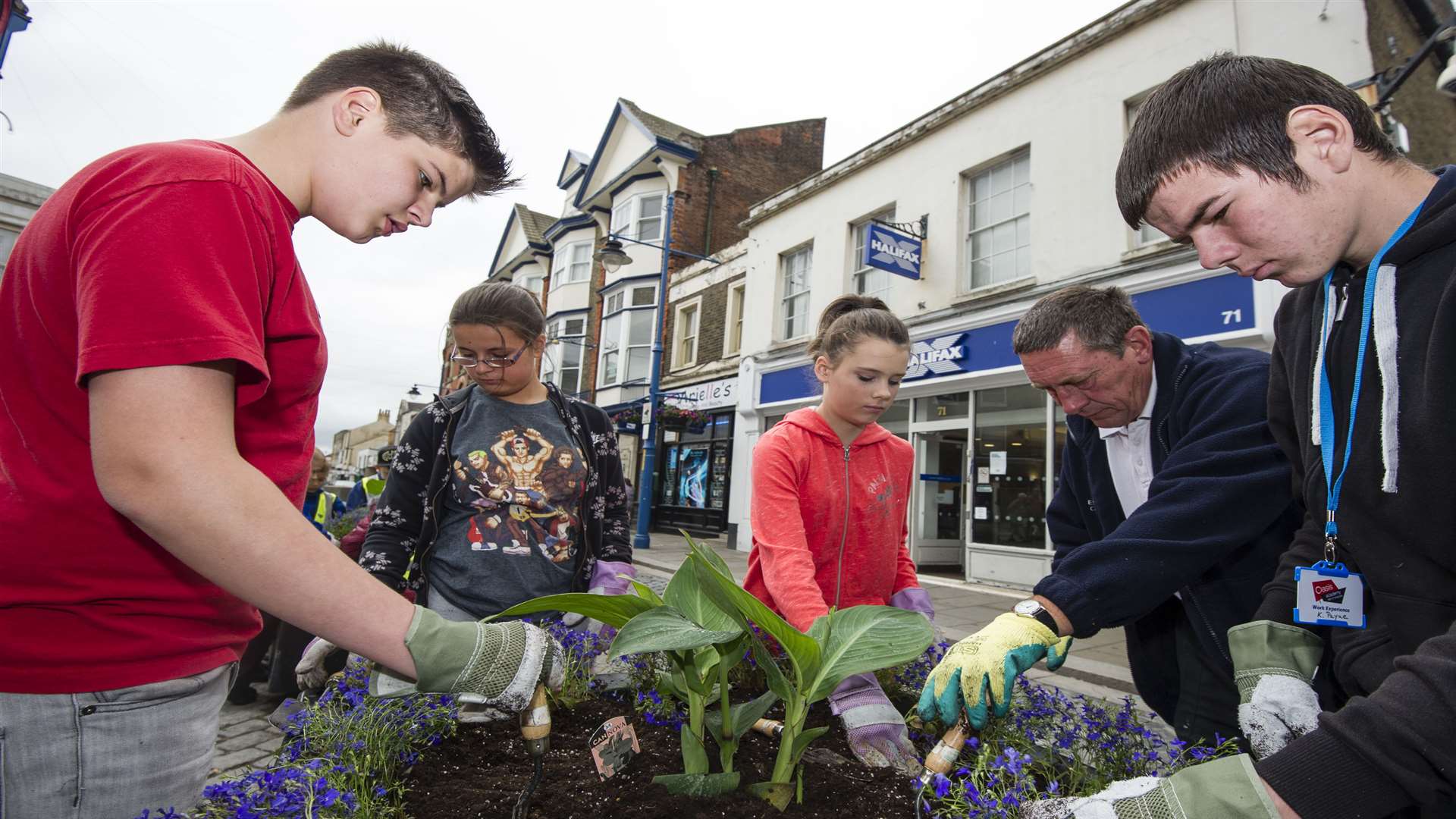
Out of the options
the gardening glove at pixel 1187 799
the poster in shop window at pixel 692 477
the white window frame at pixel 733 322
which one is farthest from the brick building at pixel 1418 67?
the poster in shop window at pixel 692 477

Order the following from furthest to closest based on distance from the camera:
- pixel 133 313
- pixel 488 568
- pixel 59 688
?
pixel 488 568
pixel 59 688
pixel 133 313

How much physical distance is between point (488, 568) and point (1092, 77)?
340 inches

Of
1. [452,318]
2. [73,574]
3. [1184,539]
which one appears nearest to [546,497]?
[452,318]

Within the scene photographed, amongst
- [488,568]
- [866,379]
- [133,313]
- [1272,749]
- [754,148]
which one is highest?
[754,148]

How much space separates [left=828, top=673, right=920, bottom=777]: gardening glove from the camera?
138 cm

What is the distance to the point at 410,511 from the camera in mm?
2184

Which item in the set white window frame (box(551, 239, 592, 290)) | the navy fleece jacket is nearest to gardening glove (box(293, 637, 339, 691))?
the navy fleece jacket

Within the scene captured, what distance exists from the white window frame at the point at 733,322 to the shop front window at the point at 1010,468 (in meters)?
6.20

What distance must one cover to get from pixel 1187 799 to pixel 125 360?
4.49ft

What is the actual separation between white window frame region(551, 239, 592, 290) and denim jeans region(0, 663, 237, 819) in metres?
20.3

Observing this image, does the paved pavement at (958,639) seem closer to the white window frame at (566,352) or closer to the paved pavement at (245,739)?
the paved pavement at (245,739)

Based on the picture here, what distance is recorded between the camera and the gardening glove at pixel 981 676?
133 cm

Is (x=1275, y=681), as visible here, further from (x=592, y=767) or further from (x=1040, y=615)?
(x=592, y=767)

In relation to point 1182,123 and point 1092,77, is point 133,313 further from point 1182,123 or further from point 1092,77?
point 1092,77
